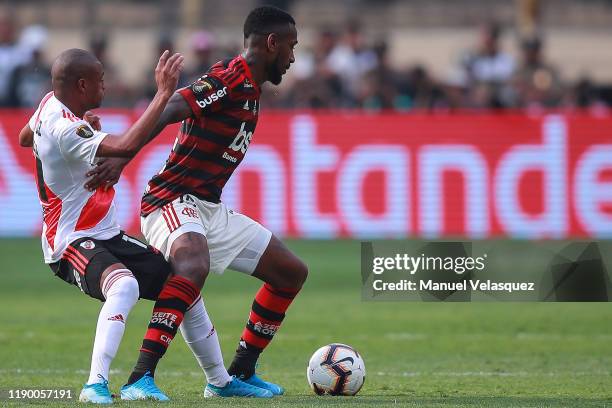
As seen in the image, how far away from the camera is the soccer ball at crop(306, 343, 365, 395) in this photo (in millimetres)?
7633

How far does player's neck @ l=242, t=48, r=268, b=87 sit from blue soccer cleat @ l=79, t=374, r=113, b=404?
2.19 m

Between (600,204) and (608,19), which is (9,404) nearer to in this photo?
(600,204)

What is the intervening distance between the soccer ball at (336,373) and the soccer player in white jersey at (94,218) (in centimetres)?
95

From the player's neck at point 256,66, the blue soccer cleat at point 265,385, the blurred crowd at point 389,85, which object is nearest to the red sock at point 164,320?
the blue soccer cleat at point 265,385

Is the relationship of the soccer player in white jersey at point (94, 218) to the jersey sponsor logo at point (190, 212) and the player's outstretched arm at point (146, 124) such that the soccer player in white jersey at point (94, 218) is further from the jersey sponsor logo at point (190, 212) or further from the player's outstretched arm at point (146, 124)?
the jersey sponsor logo at point (190, 212)

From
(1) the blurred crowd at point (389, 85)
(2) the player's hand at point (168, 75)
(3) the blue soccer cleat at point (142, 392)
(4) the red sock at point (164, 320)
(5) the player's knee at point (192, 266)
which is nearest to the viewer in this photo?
(2) the player's hand at point (168, 75)

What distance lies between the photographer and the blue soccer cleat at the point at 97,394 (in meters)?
6.68

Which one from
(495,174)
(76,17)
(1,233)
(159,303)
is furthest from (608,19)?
(159,303)

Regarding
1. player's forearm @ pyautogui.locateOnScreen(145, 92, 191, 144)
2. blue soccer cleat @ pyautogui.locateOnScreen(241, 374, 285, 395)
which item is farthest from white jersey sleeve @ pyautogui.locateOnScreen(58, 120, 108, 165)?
blue soccer cleat @ pyautogui.locateOnScreen(241, 374, 285, 395)

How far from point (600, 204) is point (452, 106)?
3037mm

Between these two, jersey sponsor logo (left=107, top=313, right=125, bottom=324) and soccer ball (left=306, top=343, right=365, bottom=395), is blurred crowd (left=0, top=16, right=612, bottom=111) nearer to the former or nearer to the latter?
soccer ball (left=306, top=343, right=365, bottom=395)

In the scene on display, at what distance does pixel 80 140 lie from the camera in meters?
6.79

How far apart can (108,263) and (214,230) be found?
3.07 feet

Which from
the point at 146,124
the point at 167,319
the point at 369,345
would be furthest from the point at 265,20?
the point at 369,345
